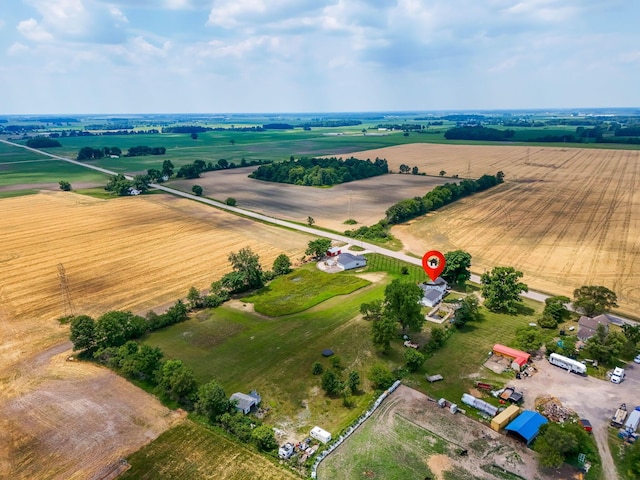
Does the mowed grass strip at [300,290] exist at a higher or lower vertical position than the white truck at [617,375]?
higher

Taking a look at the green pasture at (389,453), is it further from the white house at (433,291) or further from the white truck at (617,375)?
the white house at (433,291)

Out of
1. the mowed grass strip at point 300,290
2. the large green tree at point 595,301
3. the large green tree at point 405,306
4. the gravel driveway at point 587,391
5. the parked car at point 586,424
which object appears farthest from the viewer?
the mowed grass strip at point 300,290

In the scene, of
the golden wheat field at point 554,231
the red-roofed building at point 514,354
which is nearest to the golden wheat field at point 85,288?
the golden wheat field at point 554,231

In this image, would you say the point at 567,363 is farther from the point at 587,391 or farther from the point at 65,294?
the point at 65,294

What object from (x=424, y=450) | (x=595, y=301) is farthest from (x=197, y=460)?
(x=595, y=301)

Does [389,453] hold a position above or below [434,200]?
below

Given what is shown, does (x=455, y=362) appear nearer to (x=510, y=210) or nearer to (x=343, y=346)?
(x=343, y=346)

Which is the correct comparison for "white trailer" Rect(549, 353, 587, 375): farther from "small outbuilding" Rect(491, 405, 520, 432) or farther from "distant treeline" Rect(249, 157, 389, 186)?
"distant treeline" Rect(249, 157, 389, 186)
